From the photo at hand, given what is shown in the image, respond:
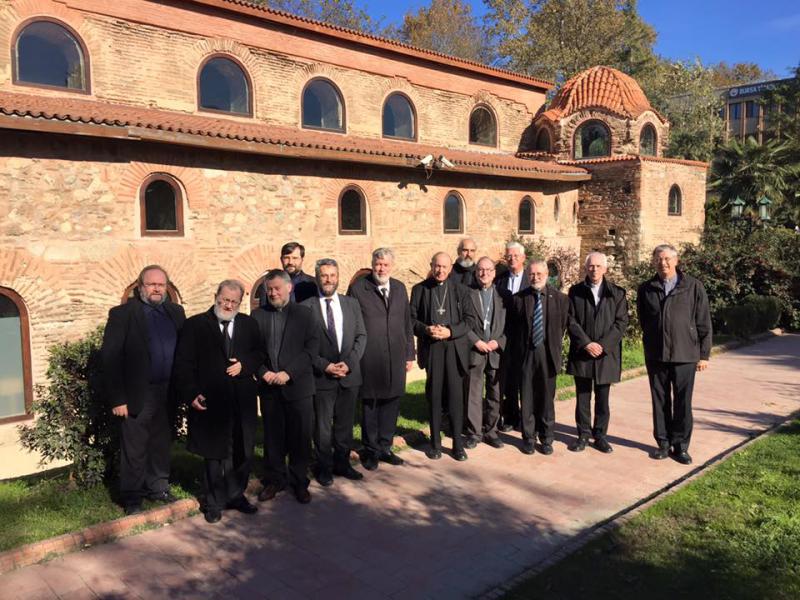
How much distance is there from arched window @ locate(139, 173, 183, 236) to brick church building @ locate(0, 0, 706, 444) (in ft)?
0.12

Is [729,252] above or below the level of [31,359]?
above

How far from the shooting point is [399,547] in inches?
185

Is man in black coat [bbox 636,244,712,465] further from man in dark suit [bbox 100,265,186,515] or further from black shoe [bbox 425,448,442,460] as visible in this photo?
man in dark suit [bbox 100,265,186,515]

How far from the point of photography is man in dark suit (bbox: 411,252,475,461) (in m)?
6.50

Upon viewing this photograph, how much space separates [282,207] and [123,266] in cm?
337

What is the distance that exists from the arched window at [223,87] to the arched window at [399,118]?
154 inches

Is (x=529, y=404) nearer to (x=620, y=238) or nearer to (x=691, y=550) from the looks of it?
(x=691, y=550)

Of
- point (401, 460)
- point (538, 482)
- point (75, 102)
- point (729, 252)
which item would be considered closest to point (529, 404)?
point (538, 482)

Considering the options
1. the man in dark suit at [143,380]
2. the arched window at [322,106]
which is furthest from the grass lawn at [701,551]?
the arched window at [322,106]

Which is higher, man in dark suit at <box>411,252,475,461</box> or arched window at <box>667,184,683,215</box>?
arched window at <box>667,184,683,215</box>

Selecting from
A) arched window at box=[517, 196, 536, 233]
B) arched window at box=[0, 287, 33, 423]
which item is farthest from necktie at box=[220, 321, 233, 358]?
arched window at box=[517, 196, 536, 233]

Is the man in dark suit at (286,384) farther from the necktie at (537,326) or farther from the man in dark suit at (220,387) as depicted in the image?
the necktie at (537,326)

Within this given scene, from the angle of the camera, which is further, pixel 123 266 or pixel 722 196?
pixel 722 196

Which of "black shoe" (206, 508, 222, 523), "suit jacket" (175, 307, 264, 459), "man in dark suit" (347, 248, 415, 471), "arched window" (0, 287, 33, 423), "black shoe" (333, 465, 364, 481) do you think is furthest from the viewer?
"arched window" (0, 287, 33, 423)
